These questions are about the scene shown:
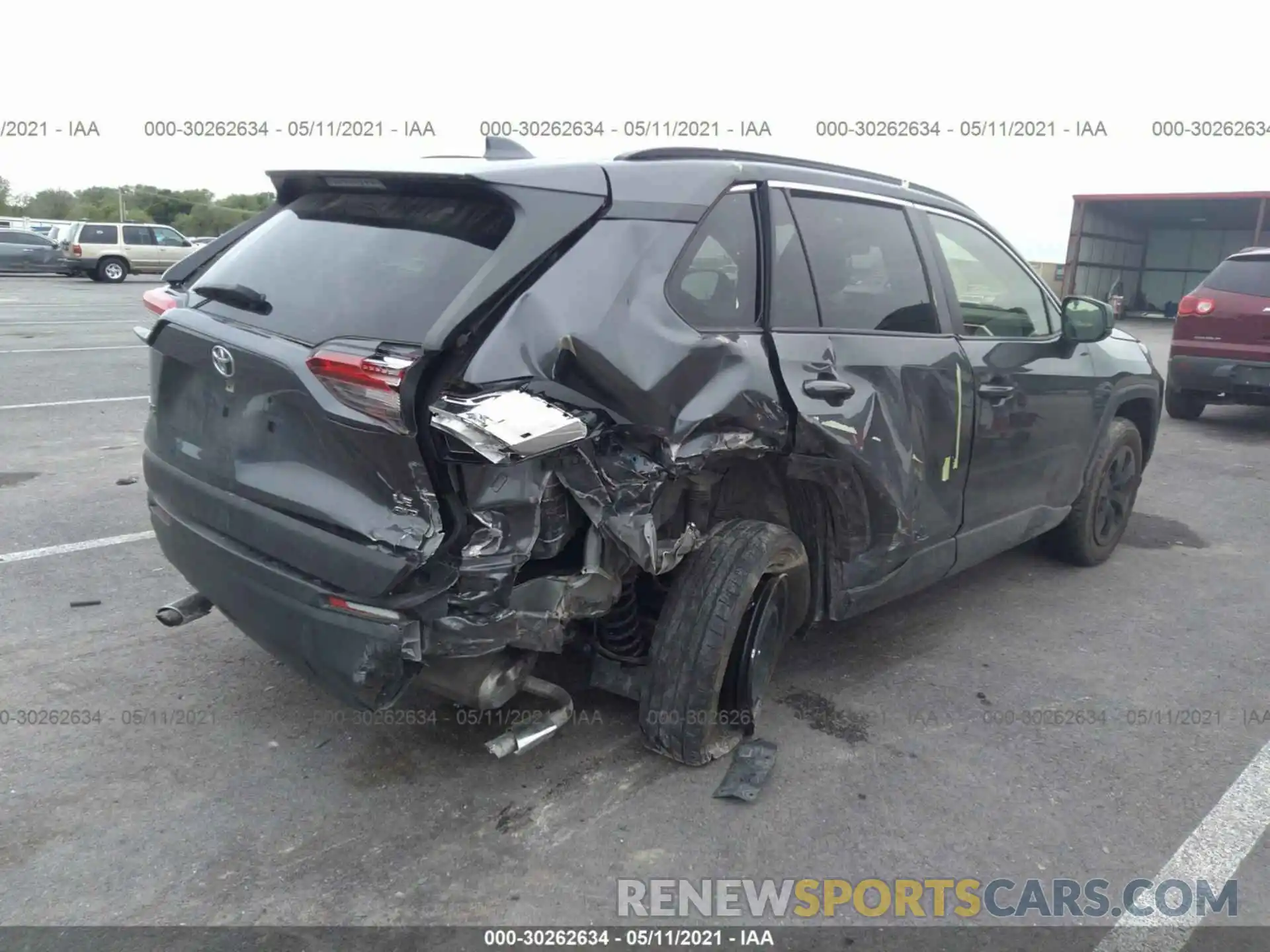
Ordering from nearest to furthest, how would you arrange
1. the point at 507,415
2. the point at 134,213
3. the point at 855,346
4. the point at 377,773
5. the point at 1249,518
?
the point at 507,415 → the point at 377,773 → the point at 855,346 → the point at 1249,518 → the point at 134,213

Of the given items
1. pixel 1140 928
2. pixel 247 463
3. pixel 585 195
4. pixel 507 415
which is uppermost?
pixel 585 195

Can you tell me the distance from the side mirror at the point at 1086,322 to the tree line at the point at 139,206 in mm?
56763

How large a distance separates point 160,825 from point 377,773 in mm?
609

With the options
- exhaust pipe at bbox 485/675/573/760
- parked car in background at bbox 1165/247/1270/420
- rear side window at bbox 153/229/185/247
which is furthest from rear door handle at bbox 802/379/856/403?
rear side window at bbox 153/229/185/247

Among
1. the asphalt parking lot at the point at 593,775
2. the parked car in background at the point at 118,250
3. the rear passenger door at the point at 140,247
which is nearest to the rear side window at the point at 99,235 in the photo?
the parked car in background at the point at 118,250

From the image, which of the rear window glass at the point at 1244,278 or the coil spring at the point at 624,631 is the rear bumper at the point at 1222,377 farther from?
the coil spring at the point at 624,631

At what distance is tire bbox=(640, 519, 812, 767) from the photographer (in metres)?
3.01

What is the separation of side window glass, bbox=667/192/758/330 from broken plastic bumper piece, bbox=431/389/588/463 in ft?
1.98

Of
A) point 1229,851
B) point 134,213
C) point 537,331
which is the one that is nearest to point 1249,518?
point 1229,851

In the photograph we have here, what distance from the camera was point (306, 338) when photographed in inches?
105

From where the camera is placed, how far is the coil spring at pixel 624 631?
3137mm

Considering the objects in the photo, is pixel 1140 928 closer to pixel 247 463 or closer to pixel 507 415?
pixel 507 415

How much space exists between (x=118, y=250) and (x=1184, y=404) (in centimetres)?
2741

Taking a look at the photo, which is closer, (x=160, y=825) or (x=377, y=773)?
(x=160, y=825)
